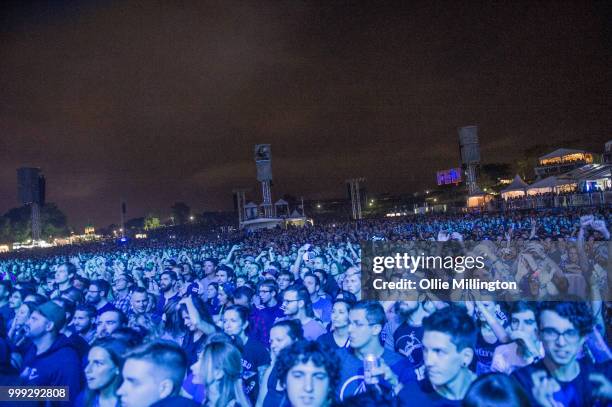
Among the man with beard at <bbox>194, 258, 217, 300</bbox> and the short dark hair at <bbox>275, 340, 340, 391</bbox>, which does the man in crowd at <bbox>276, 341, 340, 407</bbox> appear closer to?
the short dark hair at <bbox>275, 340, 340, 391</bbox>

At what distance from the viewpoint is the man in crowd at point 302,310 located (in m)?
4.31

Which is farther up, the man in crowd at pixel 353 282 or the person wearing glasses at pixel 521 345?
the man in crowd at pixel 353 282

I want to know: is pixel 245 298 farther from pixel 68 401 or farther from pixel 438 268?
pixel 438 268

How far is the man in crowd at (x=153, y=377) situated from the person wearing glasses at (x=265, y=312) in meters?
2.19

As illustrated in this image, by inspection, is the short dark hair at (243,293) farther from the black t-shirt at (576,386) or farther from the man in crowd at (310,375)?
the black t-shirt at (576,386)

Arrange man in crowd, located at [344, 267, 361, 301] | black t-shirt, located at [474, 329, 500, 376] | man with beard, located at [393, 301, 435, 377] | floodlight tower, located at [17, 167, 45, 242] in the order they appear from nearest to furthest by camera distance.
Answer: black t-shirt, located at [474, 329, 500, 376], man with beard, located at [393, 301, 435, 377], man in crowd, located at [344, 267, 361, 301], floodlight tower, located at [17, 167, 45, 242]

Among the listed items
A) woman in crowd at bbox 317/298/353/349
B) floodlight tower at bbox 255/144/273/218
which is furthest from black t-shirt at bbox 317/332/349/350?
floodlight tower at bbox 255/144/273/218

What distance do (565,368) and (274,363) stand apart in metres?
2.05

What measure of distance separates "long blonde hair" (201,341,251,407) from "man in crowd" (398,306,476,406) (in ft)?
3.69

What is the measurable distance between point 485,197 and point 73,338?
39827 mm

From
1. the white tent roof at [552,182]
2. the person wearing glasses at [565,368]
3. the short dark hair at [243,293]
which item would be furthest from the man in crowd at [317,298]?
the white tent roof at [552,182]

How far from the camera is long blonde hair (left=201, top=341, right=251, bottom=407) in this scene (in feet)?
9.24

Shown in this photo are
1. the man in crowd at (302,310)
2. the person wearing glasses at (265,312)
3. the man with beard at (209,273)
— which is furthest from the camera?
the man with beard at (209,273)

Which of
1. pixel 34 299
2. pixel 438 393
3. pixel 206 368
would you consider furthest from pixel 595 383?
pixel 34 299
